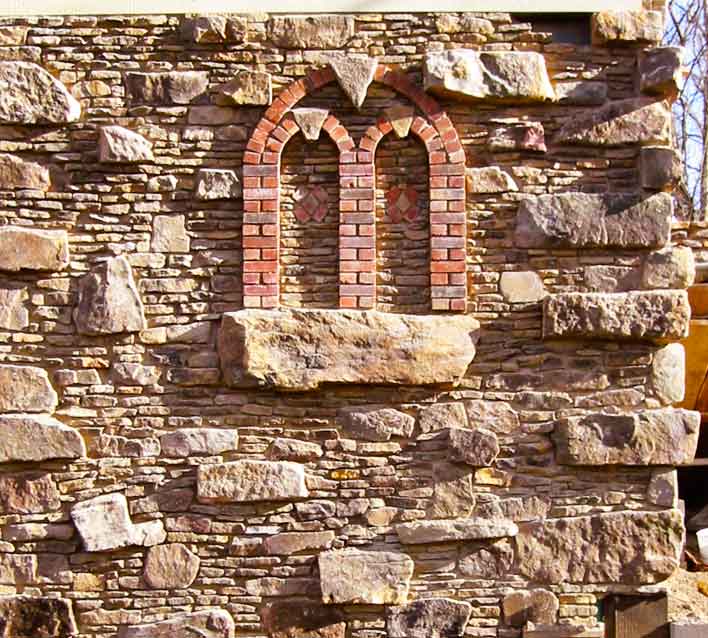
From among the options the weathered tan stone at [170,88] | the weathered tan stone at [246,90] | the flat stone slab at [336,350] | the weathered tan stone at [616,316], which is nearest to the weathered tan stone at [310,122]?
the weathered tan stone at [246,90]

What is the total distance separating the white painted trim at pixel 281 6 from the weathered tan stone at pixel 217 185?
0.84m

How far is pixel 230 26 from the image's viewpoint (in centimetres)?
489

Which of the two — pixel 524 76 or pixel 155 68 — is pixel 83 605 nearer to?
pixel 155 68

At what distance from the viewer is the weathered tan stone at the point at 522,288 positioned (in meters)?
4.78

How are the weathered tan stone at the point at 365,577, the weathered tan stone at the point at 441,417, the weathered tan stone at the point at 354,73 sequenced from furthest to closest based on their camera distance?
the weathered tan stone at the point at 354,73 → the weathered tan stone at the point at 441,417 → the weathered tan stone at the point at 365,577

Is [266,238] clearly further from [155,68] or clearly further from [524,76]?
[524,76]

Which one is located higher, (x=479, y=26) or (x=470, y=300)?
(x=479, y=26)

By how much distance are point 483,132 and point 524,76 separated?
336 millimetres

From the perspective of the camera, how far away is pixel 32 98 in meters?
4.85

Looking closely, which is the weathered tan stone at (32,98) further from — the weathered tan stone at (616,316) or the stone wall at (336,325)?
the weathered tan stone at (616,316)

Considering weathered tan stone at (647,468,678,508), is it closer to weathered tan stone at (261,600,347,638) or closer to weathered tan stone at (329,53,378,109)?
weathered tan stone at (261,600,347,638)

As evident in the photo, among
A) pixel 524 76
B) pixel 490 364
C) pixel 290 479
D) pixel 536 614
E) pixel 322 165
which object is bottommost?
pixel 536 614

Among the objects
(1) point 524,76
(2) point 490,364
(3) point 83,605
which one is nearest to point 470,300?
(2) point 490,364

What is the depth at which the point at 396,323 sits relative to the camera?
4.71 meters
